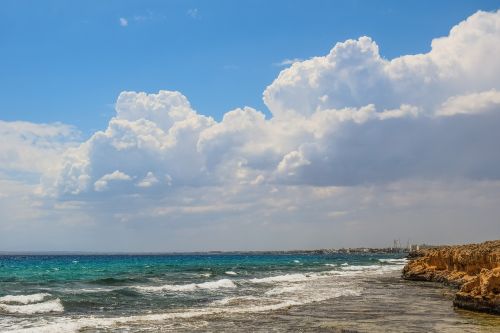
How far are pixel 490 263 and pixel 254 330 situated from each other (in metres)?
17.5

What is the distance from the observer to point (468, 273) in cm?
3422

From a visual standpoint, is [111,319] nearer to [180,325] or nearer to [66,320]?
[66,320]

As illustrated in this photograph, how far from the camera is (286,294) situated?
3266cm

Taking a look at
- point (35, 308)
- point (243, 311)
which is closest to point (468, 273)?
point (243, 311)

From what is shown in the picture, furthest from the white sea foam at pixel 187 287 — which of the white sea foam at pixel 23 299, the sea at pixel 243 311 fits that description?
the white sea foam at pixel 23 299

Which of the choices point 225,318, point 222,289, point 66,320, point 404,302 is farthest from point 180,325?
point 222,289

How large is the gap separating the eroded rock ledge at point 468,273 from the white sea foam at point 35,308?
17.7 m

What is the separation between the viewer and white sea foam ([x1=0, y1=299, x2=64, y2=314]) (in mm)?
24781

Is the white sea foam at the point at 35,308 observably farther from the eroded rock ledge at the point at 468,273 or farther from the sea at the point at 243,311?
the eroded rock ledge at the point at 468,273

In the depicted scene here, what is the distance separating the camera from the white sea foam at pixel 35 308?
24.8 metres

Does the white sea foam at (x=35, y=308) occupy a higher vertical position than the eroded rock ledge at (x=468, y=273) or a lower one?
lower

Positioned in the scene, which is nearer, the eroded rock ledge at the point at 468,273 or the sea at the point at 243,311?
the sea at the point at 243,311

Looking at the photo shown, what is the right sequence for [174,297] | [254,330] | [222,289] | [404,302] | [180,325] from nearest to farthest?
[254,330]
[180,325]
[404,302]
[174,297]
[222,289]

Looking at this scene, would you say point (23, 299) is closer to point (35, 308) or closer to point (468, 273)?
point (35, 308)
